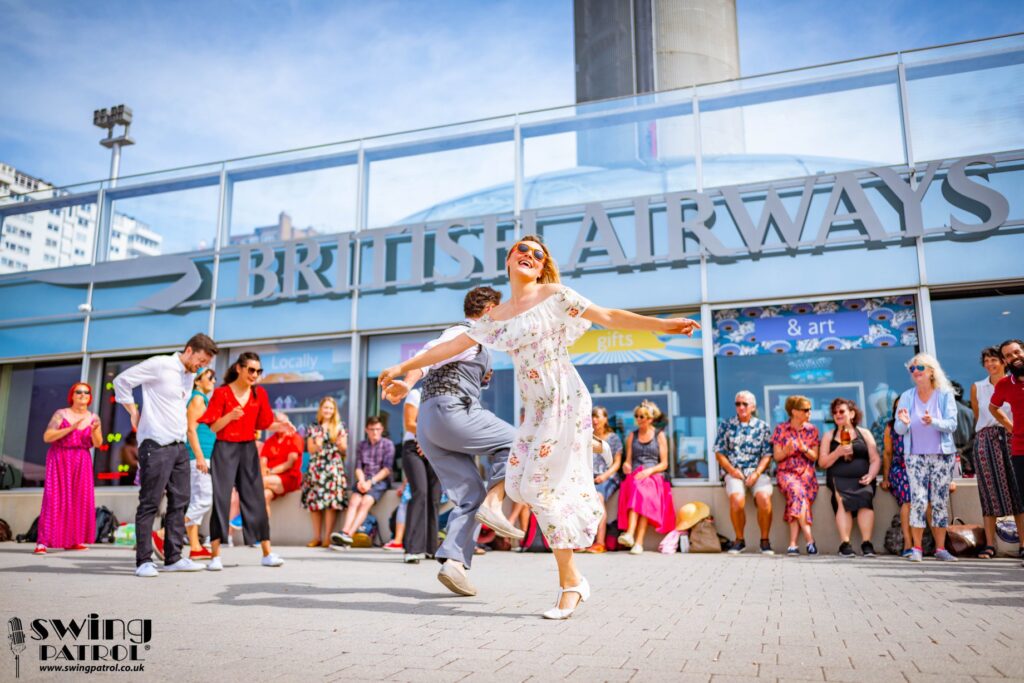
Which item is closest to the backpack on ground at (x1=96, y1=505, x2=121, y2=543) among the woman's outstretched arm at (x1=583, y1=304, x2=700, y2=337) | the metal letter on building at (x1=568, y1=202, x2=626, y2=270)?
the metal letter on building at (x1=568, y1=202, x2=626, y2=270)

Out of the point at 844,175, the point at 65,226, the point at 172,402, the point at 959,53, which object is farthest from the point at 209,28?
the point at 959,53

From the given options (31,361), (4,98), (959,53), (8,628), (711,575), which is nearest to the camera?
(8,628)

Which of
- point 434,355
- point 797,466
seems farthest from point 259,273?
point 434,355

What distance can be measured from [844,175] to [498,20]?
26.7ft

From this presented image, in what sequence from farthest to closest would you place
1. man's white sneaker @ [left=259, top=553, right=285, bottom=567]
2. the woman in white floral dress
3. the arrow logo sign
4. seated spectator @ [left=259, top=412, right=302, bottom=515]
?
the arrow logo sign, seated spectator @ [left=259, top=412, right=302, bottom=515], man's white sneaker @ [left=259, top=553, right=285, bottom=567], the woman in white floral dress

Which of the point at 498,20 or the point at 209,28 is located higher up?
the point at 498,20

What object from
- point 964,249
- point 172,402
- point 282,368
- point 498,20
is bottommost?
point 172,402

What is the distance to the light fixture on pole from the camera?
595 inches

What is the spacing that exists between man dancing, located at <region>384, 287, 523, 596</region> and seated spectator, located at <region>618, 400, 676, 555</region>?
455cm

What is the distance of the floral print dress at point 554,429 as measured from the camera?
4270 mm

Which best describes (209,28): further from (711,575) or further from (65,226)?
(711,575)

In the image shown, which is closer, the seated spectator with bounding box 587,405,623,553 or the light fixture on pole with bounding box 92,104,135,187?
the seated spectator with bounding box 587,405,623,553

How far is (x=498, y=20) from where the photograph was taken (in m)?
15.6

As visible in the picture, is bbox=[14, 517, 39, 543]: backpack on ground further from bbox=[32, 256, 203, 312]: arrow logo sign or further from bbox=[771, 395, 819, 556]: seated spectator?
bbox=[771, 395, 819, 556]: seated spectator
